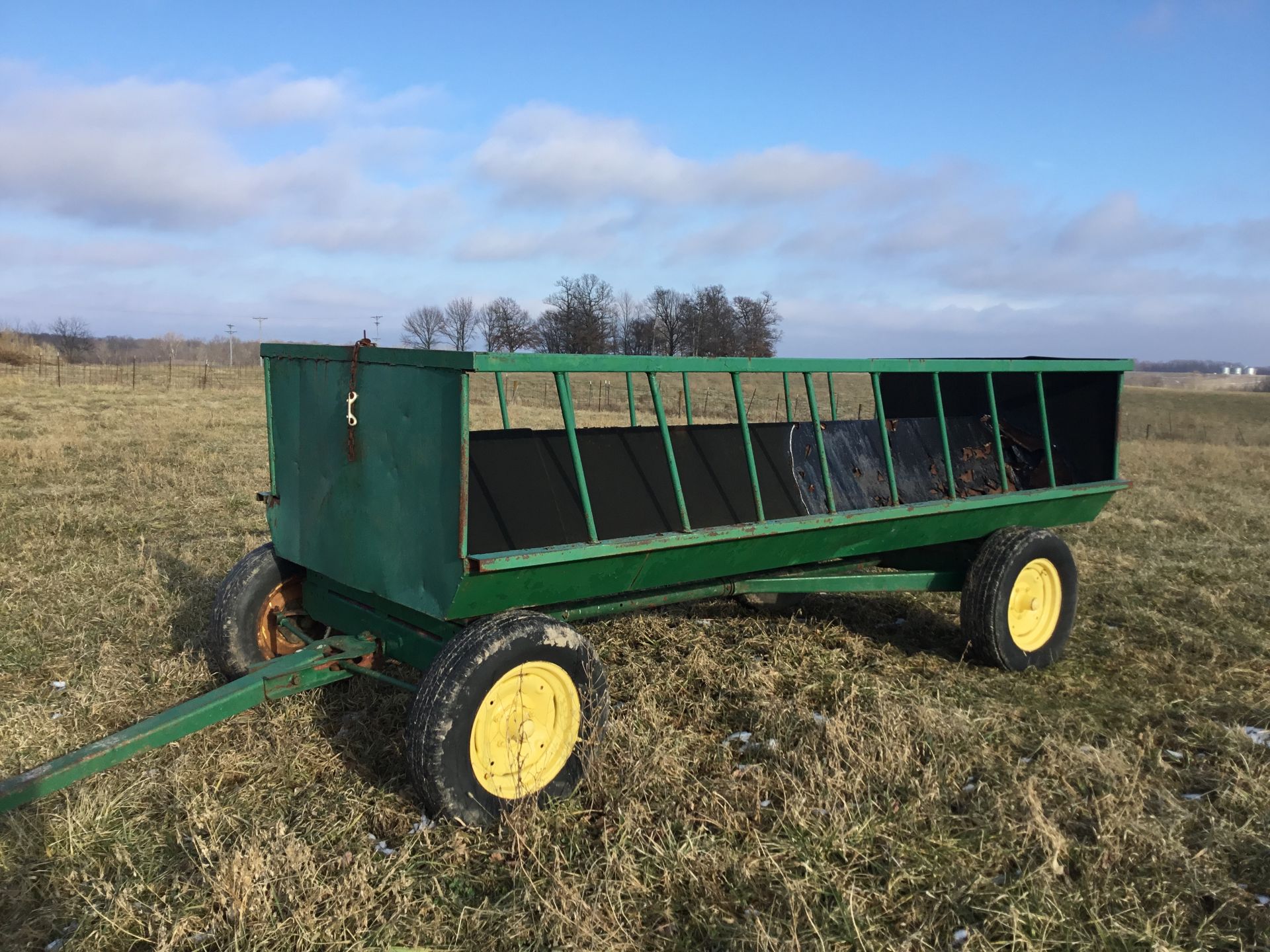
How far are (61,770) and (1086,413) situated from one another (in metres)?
6.25

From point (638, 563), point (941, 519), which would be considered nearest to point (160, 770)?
point (638, 563)

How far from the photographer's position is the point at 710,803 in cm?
334

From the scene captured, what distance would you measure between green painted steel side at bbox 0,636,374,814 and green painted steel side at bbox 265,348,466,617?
13.1 inches

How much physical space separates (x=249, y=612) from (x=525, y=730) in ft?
5.62

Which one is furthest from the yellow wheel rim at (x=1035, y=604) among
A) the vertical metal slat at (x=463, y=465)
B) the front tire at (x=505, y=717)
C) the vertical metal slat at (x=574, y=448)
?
the vertical metal slat at (x=463, y=465)

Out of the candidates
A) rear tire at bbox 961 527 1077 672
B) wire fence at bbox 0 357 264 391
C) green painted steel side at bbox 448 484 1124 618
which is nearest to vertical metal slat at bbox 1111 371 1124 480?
green painted steel side at bbox 448 484 1124 618

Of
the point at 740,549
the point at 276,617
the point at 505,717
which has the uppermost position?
the point at 740,549

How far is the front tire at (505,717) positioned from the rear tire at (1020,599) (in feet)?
8.68

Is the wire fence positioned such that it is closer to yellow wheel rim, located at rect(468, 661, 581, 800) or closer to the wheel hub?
the wheel hub

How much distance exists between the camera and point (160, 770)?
3555 millimetres

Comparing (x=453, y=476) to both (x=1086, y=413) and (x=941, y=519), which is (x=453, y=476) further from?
(x=1086, y=413)

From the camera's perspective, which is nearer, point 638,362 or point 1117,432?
point 638,362

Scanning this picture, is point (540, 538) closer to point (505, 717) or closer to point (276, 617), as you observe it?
point (505, 717)

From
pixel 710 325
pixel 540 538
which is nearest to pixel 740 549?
pixel 540 538
